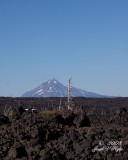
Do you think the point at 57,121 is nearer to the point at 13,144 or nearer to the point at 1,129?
the point at 1,129

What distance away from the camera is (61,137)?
24.0 meters

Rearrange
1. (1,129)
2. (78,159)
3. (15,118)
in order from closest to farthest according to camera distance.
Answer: (78,159)
(1,129)
(15,118)

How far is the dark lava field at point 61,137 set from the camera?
21047 millimetres

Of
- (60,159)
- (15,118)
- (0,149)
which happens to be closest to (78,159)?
(60,159)

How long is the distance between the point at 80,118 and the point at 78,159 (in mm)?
8313

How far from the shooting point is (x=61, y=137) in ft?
78.6

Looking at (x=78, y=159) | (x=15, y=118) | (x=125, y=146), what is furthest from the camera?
(x=15, y=118)

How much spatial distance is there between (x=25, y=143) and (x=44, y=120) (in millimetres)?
4636

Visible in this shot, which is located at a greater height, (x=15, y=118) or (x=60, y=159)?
(x=15, y=118)

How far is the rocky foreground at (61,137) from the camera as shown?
2105 centimetres

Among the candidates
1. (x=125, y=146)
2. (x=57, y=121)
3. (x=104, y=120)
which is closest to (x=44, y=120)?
(x=57, y=121)

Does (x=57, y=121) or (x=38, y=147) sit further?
(x=57, y=121)

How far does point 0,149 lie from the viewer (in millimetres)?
22359

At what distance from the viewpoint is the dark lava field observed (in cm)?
2105
